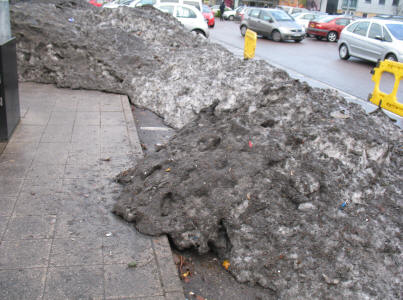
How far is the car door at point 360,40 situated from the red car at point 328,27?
1160 cm

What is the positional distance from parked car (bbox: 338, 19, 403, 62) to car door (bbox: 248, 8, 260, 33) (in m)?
8.47

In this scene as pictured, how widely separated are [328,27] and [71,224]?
1125 inches

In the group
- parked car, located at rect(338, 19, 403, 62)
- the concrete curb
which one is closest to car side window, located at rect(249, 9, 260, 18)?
parked car, located at rect(338, 19, 403, 62)

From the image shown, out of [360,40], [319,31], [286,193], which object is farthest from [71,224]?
[319,31]

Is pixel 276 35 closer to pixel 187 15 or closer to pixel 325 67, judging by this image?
pixel 187 15

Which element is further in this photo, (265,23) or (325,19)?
(325,19)

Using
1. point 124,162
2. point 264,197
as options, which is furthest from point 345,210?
point 124,162

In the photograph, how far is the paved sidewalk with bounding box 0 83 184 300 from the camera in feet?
10.8

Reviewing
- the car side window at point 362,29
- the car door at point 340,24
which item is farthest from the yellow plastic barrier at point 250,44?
the car door at point 340,24

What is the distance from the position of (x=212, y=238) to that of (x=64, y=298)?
1330 mm

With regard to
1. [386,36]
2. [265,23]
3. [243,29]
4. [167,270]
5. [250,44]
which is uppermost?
[386,36]

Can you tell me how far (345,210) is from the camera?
373cm

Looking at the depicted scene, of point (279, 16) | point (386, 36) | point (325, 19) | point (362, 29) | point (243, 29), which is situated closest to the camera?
point (386, 36)

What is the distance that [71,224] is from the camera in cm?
407
